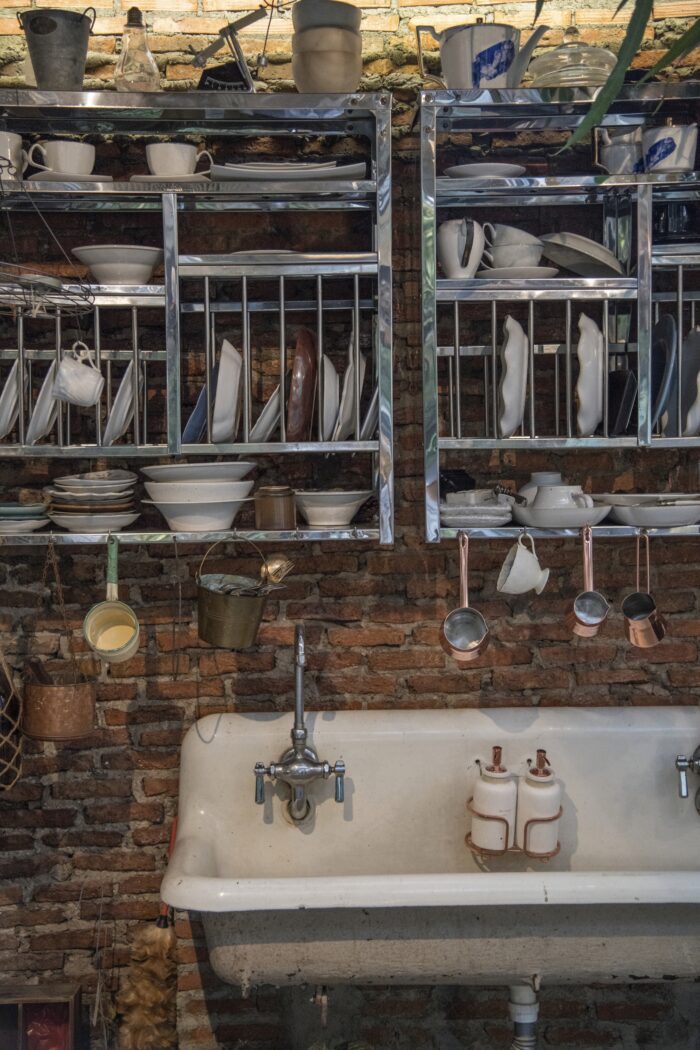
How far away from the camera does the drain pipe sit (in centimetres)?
187

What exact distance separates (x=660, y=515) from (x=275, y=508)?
697 mm

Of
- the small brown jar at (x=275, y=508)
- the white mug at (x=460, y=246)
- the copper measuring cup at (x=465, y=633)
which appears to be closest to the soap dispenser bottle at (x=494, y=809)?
the copper measuring cup at (x=465, y=633)

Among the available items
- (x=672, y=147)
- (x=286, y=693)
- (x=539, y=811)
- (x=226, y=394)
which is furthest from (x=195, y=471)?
(x=672, y=147)

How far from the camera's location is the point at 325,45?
6.02ft

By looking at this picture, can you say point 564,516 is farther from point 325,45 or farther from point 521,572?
point 325,45

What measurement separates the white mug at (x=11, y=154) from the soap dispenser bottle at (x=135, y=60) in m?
0.21

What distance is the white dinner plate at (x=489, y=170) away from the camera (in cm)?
189

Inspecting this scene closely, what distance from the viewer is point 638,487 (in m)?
2.18

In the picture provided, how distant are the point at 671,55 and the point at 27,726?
1668 millimetres

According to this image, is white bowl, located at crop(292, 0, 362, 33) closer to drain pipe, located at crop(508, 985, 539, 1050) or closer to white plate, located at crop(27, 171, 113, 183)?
white plate, located at crop(27, 171, 113, 183)

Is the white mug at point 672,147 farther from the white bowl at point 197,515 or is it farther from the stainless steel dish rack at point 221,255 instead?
the white bowl at point 197,515

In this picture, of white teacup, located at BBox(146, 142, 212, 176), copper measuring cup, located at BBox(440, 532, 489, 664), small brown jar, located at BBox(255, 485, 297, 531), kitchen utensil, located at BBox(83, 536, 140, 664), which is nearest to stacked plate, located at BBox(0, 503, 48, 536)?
kitchen utensil, located at BBox(83, 536, 140, 664)

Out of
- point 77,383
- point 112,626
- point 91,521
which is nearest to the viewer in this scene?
point 77,383

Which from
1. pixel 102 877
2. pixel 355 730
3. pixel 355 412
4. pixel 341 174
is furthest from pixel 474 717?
pixel 341 174
